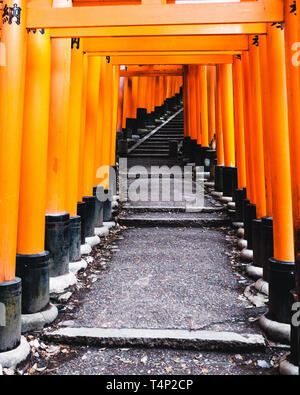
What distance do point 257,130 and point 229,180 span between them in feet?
11.7

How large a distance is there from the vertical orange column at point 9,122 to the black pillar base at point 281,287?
2.23 metres

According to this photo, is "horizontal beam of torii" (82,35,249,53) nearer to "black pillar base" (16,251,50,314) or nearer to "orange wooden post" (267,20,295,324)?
"orange wooden post" (267,20,295,324)

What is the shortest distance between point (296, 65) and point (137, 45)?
2252 mm

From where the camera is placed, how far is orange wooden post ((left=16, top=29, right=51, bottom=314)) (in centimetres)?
320

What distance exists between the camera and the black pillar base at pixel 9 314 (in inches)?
107

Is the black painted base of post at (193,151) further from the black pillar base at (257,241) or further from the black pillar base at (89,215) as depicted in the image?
the black pillar base at (257,241)

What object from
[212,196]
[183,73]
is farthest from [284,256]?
[183,73]

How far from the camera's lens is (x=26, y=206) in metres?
3.22

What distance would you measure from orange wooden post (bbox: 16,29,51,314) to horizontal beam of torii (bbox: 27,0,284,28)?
541 mm

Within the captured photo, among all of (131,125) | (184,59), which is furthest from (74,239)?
(131,125)

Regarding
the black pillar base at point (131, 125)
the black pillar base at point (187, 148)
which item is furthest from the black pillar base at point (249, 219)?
the black pillar base at point (131, 125)

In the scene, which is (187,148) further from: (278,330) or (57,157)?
(278,330)

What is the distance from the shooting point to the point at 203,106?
448 inches

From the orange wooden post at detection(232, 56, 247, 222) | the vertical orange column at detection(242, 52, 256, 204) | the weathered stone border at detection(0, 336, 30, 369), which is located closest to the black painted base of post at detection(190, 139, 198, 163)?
the orange wooden post at detection(232, 56, 247, 222)
